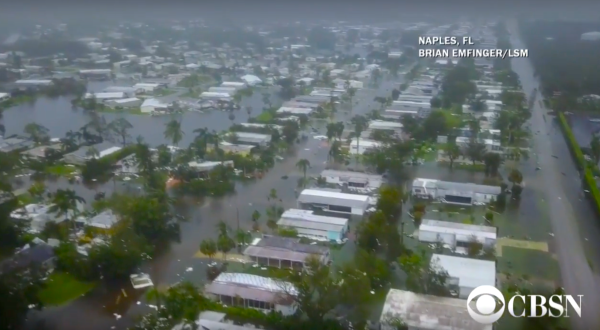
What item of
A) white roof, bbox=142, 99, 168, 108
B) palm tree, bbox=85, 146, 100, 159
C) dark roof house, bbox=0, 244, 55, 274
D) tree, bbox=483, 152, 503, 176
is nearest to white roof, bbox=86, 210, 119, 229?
dark roof house, bbox=0, 244, 55, 274

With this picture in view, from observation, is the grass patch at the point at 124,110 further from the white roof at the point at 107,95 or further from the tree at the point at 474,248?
the tree at the point at 474,248

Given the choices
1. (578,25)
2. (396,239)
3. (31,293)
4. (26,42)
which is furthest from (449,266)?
(26,42)

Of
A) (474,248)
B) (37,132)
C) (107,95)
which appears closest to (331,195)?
(474,248)

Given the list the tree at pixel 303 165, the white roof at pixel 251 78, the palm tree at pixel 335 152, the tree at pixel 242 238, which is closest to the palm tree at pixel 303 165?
the tree at pixel 303 165

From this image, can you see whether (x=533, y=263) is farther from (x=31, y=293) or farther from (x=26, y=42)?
(x=26, y=42)

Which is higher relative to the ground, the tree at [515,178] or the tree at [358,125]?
the tree at [358,125]

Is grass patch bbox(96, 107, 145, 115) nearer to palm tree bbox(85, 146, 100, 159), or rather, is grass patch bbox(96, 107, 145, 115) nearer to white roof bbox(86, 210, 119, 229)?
palm tree bbox(85, 146, 100, 159)
